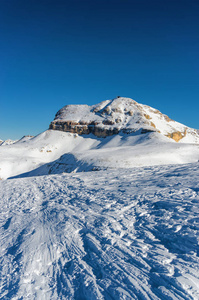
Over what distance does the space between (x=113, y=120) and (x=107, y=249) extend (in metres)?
88.8

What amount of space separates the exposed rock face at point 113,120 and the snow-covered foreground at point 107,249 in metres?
69.8

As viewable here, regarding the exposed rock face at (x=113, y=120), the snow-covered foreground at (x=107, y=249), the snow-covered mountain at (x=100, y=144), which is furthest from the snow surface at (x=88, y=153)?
the snow-covered foreground at (x=107, y=249)

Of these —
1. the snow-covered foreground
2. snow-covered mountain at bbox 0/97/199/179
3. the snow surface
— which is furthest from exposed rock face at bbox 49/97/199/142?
the snow-covered foreground

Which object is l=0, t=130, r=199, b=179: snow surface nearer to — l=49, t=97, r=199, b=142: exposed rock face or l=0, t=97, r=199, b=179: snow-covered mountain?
l=0, t=97, r=199, b=179: snow-covered mountain

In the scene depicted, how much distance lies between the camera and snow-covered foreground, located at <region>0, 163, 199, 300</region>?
3139mm

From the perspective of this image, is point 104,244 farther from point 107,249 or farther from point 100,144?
point 100,144

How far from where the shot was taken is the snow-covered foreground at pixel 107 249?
3.14m

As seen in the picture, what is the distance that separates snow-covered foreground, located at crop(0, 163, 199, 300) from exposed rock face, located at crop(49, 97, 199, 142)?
229 ft

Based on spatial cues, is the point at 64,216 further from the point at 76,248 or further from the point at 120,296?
the point at 120,296

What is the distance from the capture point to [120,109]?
98.6m

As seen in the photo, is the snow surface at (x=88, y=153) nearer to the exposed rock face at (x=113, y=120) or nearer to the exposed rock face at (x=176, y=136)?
the exposed rock face at (x=113, y=120)

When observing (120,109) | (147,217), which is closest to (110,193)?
(147,217)

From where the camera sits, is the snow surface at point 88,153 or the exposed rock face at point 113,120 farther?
the exposed rock face at point 113,120

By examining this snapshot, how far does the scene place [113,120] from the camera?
90.8m
